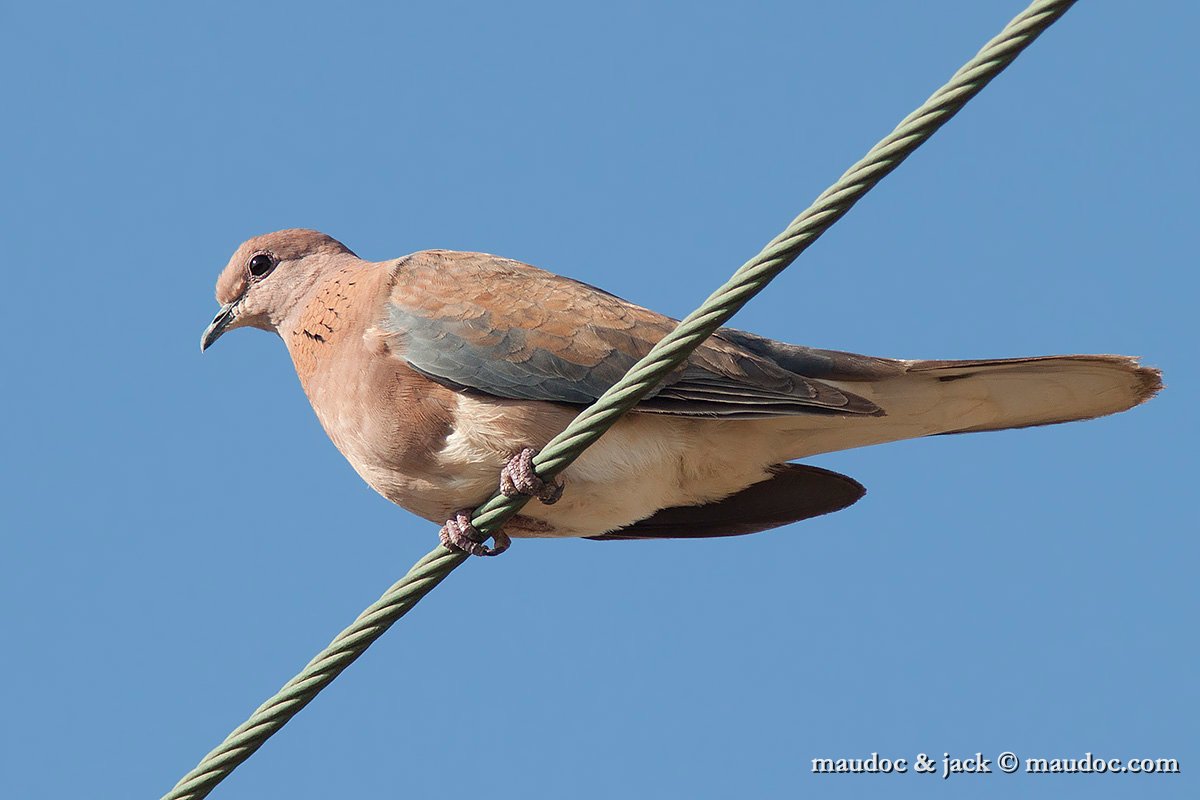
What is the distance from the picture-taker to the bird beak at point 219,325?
231 inches

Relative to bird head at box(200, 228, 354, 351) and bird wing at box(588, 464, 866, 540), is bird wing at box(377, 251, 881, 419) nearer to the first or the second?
bird wing at box(588, 464, 866, 540)

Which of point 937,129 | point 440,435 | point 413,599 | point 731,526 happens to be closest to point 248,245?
point 440,435

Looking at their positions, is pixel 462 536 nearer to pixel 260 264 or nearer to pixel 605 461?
pixel 605 461

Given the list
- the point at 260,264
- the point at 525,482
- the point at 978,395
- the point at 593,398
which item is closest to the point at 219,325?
the point at 260,264

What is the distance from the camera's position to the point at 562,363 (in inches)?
176

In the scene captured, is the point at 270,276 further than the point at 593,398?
Yes

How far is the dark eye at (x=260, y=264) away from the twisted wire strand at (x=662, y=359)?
2344 mm

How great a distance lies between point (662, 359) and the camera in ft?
10.1

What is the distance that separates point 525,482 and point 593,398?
0.52 meters

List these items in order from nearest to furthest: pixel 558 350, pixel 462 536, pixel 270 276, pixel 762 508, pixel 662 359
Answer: pixel 662 359, pixel 462 536, pixel 558 350, pixel 762 508, pixel 270 276

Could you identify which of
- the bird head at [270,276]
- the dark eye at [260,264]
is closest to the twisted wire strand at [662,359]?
the bird head at [270,276]

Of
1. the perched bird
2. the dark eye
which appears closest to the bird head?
the dark eye

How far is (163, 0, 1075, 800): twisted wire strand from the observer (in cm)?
268

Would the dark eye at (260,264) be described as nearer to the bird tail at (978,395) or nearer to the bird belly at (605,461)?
the bird belly at (605,461)
